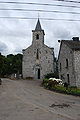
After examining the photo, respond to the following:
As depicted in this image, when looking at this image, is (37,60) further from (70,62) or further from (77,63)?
(77,63)

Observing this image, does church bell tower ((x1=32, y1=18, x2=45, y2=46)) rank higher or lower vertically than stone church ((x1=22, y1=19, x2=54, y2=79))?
higher

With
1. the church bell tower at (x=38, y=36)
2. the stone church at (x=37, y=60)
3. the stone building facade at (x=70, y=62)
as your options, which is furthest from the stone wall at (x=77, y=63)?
the church bell tower at (x=38, y=36)

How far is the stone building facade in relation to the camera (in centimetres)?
2581

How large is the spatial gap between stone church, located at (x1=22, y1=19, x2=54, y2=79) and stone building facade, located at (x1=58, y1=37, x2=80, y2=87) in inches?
385

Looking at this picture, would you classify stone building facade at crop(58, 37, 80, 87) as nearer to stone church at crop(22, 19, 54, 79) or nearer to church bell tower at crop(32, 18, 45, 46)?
stone church at crop(22, 19, 54, 79)

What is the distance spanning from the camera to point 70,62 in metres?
27.2

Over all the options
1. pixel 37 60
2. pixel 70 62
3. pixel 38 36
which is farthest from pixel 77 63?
pixel 38 36

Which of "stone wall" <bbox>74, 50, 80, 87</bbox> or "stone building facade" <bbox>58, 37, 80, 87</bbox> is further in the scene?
"stone building facade" <bbox>58, 37, 80, 87</bbox>

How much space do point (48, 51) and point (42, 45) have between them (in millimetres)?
2028

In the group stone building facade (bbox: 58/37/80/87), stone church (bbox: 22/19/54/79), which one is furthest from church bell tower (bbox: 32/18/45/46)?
stone building facade (bbox: 58/37/80/87)

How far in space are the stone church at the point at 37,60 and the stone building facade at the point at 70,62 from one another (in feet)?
32.1

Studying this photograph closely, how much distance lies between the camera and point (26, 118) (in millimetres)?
9336

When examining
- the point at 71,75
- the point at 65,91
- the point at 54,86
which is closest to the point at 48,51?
the point at 71,75

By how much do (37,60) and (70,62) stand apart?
15213mm
